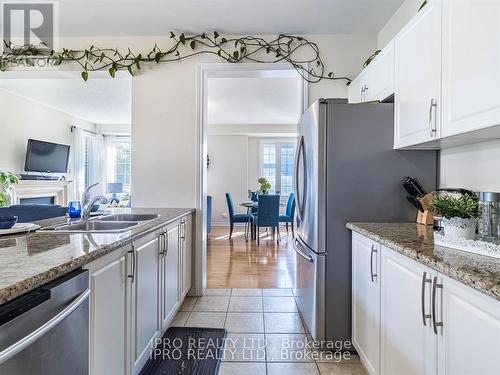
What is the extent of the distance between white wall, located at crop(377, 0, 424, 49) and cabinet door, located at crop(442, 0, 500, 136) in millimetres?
981

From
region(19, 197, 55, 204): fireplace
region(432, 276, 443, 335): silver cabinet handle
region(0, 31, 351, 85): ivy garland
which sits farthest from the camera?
region(19, 197, 55, 204): fireplace

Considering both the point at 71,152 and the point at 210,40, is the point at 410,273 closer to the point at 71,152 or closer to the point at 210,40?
→ the point at 210,40

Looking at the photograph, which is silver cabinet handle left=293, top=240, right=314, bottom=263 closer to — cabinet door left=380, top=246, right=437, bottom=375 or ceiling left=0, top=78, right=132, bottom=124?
cabinet door left=380, top=246, right=437, bottom=375

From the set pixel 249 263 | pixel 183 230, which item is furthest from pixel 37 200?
pixel 183 230

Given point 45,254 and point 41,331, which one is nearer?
point 41,331

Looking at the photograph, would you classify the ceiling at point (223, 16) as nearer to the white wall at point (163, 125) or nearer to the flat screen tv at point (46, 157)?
the white wall at point (163, 125)

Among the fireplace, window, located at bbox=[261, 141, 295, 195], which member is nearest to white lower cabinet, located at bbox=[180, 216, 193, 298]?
the fireplace

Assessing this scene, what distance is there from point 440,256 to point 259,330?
5.42 ft

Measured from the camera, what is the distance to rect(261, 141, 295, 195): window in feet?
26.7

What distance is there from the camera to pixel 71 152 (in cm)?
704

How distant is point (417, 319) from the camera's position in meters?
1.21

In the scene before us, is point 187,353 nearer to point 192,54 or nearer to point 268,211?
point 192,54

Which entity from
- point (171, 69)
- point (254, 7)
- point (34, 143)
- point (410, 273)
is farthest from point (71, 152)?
point (410, 273)

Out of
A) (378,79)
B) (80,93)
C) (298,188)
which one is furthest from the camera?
(80,93)
